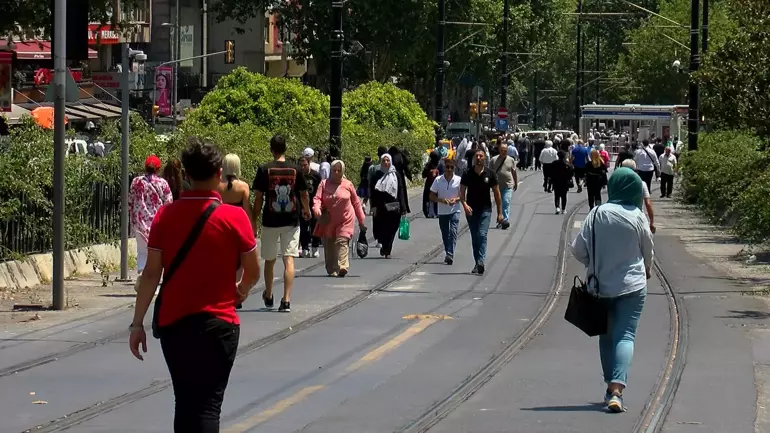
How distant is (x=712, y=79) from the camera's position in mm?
25781

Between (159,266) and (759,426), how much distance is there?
440 centimetres

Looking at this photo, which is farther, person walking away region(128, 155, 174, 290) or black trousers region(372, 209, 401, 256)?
black trousers region(372, 209, 401, 256)

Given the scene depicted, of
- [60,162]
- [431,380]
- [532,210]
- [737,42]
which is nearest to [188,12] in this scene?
[532,210]

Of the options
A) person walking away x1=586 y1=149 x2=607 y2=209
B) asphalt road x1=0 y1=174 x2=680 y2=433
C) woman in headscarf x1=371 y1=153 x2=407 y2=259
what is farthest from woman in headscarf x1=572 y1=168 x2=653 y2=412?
person walking away x1=586 y1=149 x2=607 y2=209

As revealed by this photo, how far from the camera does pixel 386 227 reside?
70.2 feet

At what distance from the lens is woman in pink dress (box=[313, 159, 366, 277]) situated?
706 inches

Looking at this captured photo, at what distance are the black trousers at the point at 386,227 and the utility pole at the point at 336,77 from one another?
6.03 meters

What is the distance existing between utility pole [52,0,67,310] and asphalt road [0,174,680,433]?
2.58 ft

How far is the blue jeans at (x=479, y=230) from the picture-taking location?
19375 mm

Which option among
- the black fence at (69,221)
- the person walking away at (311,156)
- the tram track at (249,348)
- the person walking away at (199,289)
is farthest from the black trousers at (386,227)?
the person walking away at (199,289)

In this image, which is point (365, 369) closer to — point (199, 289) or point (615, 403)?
point (615, 403)

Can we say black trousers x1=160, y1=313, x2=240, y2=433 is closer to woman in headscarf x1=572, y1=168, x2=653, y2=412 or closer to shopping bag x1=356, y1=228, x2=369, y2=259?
woman in headscarf x1=572, y1=168, x2=653, y2=412

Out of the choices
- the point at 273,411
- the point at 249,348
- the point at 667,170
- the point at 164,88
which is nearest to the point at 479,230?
the point at 249,348

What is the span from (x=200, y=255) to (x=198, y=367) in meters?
0.49
